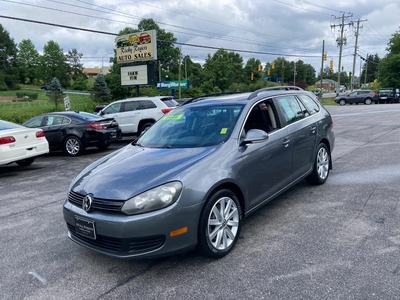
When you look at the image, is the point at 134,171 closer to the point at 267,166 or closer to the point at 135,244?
the point at 135,244

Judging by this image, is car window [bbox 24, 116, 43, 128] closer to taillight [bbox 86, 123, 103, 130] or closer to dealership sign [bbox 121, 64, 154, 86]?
taillight [bbox 86, 123, 103, 130]

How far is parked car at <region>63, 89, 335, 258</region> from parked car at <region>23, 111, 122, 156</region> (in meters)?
6.29

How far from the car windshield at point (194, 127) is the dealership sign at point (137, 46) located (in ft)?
62.4

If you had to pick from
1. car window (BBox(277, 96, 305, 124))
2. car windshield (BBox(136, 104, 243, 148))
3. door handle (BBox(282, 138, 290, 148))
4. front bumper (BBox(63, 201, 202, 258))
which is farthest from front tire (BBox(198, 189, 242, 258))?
car window (BBox(277, 96, 305, 124))

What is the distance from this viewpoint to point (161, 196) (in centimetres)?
300

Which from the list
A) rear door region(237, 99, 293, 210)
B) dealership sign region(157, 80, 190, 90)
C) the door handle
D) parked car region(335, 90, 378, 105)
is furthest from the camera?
dealership sign region(157, 80, 190, 90)

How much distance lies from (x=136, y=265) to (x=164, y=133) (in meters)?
1.80

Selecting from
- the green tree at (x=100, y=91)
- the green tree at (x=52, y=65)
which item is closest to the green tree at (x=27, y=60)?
the green tree at (x=52, y=65)

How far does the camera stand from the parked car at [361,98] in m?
35.7

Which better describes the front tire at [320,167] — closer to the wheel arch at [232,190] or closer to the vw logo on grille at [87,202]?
the wheel arch at [232,190]

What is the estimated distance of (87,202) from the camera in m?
3.19

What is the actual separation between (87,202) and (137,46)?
21421mm

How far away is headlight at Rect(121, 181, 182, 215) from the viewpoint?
296cm

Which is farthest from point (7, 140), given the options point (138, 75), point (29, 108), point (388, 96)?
point (388, 96)
